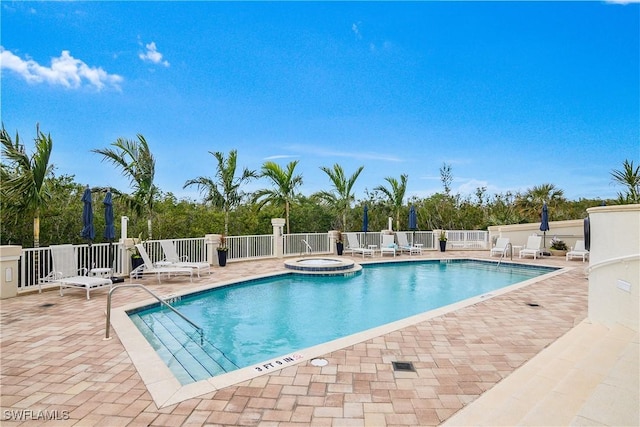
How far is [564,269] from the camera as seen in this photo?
1089 centimetres

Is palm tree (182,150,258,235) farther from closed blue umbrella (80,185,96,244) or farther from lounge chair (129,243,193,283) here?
closed blue umbrella (80,185,96,244)

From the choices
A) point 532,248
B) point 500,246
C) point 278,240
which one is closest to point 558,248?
point 532,248

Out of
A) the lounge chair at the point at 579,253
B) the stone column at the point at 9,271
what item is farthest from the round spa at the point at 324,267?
the lounge chair at the point at 579,253

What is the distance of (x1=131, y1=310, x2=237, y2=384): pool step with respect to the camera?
159 inches

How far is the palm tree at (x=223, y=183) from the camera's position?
12.4 m

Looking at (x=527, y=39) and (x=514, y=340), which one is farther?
(x=527, y=39)

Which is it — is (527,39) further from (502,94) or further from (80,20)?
(80,20)

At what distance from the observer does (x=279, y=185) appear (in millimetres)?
14258

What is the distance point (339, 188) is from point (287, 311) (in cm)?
905

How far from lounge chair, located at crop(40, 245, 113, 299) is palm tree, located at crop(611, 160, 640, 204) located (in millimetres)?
16913

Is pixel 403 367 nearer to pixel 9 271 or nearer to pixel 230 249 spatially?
pixel 9 271

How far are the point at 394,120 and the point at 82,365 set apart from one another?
18622 mm

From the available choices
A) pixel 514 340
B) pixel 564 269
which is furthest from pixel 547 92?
pixel 514 340

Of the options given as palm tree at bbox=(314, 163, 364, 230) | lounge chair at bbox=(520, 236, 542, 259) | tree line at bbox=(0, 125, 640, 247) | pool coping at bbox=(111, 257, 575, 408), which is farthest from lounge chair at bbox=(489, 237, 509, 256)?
pool coping at bbox=(111, 257, 575, 408)
